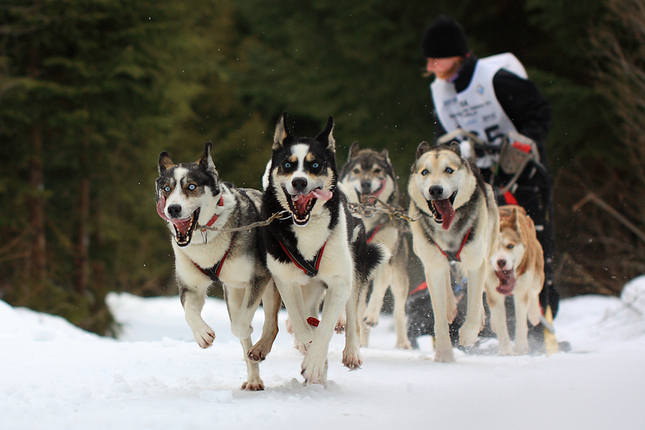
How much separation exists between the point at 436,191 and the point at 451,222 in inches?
9.9

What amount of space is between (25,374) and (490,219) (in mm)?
2944

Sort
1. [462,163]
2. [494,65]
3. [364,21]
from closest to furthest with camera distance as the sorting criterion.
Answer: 1. [462,163]
2. [494,65]
3. [364,21]

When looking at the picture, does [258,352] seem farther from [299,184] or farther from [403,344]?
[403,344]

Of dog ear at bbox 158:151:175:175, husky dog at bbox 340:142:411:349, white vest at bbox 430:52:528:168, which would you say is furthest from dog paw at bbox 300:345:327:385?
white vest at bbox 430:52:528:168

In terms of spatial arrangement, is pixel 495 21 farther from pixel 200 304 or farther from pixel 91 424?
pixel 91 424

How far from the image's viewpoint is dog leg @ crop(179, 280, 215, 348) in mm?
3072

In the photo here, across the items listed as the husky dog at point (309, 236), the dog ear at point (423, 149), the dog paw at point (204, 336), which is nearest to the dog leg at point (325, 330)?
the husky dog at point (309, 236)

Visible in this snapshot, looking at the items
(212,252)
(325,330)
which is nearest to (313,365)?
(325,330)

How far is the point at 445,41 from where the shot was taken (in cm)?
554

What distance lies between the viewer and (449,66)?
554 cm

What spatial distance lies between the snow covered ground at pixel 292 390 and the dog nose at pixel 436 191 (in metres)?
1.04

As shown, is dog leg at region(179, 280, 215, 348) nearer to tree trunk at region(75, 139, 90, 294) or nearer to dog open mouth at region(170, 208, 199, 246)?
dog open mouth at region(170, 208, 199, 246)

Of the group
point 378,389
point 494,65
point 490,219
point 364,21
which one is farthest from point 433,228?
point 364,21

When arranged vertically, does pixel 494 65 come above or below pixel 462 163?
above
